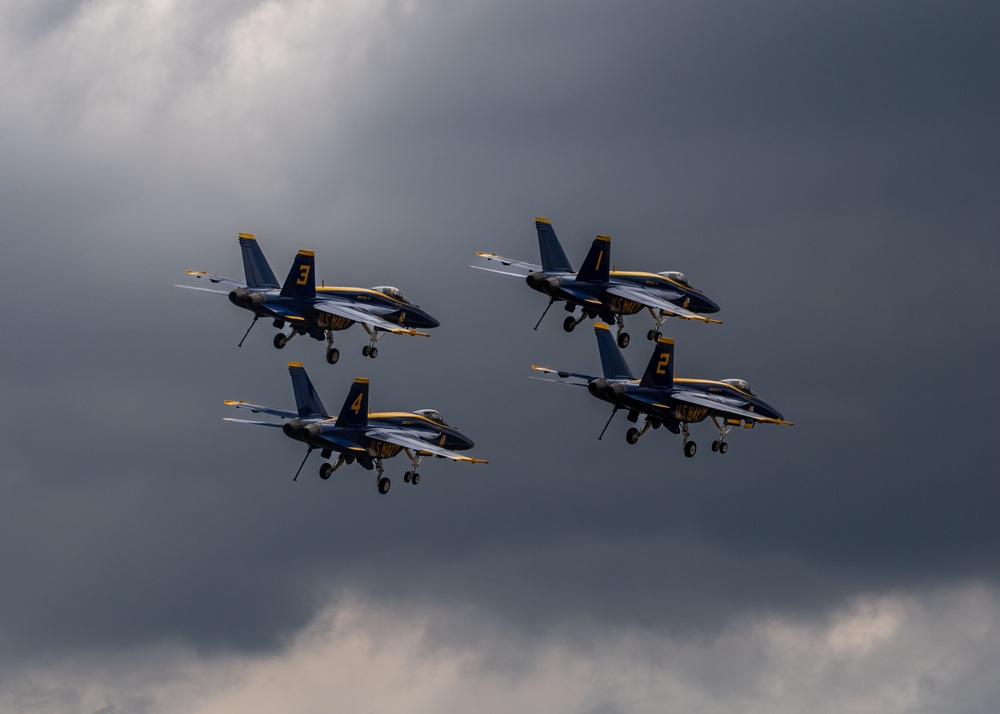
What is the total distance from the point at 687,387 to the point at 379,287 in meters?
25.4

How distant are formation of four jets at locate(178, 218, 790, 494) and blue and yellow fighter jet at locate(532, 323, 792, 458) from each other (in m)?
0.06

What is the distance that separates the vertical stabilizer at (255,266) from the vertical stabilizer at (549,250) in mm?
17707

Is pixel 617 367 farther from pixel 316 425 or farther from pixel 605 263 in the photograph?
pixel 316 425

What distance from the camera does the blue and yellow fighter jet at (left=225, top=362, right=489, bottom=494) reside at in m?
134

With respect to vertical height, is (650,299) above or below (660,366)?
above

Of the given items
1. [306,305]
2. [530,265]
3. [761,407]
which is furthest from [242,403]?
[761,407]

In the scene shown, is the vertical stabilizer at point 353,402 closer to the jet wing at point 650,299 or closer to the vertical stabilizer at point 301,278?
the vertical stabilizer at point 301,278

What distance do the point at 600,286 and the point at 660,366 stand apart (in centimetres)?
775

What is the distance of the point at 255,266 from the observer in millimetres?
145500

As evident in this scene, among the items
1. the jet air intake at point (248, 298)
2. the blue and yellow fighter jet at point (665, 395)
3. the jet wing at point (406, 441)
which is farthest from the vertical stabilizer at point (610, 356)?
the jet air intake at point (248, 298)

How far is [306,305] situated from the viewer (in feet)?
473

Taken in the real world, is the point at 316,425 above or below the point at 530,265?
below

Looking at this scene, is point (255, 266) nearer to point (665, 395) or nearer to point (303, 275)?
point (303, 275)

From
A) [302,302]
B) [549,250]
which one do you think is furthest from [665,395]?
[302,302]
